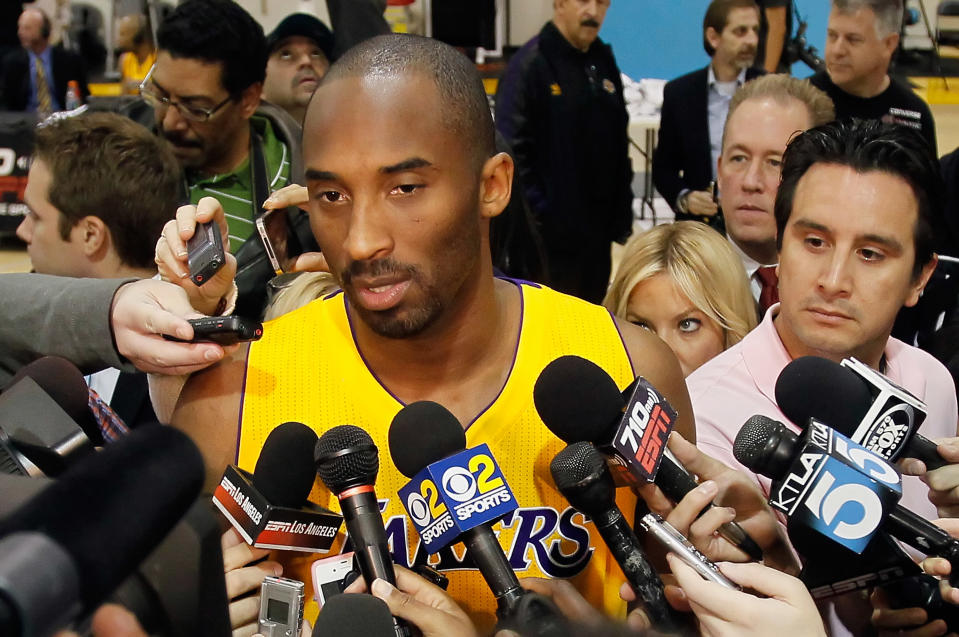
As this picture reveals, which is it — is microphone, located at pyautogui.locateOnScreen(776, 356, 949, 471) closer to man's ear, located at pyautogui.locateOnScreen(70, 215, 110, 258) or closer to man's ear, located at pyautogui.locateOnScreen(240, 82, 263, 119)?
man's ear, located at pyautogui.locateOnScreen(70, 215, 110, 258)

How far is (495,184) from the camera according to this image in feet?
5.36

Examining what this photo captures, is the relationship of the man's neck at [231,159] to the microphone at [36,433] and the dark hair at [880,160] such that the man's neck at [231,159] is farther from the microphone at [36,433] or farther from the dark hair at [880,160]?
the microphone at [36,433]

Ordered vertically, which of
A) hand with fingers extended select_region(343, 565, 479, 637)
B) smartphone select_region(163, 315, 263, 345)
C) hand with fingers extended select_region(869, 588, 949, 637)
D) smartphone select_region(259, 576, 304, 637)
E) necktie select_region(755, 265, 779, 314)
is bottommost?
necktie select_region(755, 265, 779, 314)

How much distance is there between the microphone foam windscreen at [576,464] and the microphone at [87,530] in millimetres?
797

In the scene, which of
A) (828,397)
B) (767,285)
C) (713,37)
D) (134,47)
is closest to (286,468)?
(828,397)

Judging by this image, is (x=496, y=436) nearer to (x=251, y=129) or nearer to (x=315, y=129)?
(x=315, y=129)

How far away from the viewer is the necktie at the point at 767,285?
2.79m

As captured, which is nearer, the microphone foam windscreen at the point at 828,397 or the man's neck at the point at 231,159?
the microphone foam windscreen at the point at 828,397

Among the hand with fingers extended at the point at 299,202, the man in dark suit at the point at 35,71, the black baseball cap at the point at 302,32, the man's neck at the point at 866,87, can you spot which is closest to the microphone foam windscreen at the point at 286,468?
the hand with fingers extended at the point at 299,202

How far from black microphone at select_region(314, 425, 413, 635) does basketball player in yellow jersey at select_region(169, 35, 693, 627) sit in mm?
290

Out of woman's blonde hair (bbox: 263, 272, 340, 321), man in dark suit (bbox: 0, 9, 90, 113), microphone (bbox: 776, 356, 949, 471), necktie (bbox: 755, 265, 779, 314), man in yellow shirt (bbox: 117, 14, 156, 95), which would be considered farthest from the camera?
man in yellow shirt (bbox: 117, 14, 156, 95)

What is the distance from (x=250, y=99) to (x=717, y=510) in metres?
2.47

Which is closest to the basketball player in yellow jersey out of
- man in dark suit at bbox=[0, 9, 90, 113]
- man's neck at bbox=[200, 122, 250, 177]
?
man's neck at bbox=[200, 122, 250, 177]

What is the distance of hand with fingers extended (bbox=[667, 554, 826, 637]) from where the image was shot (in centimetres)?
111
